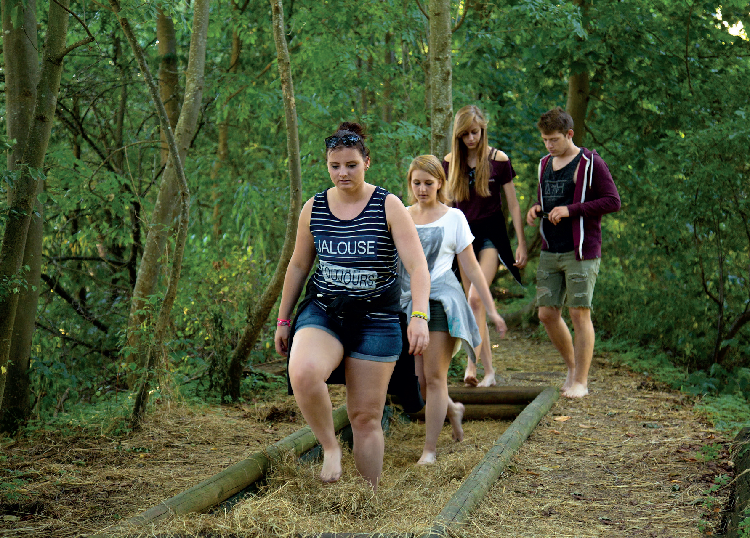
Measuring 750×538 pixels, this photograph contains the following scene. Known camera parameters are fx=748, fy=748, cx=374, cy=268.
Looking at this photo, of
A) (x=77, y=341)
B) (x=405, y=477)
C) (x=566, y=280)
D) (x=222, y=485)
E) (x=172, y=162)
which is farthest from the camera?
(x=77, y=341)

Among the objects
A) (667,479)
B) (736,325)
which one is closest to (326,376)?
(667,479)

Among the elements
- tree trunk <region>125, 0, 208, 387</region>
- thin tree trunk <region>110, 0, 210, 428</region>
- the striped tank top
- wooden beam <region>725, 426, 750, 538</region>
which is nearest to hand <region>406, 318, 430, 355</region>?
the striped tank top

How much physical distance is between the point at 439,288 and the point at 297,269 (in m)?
1.15

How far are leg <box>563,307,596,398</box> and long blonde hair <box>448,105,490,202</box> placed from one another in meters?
1.41

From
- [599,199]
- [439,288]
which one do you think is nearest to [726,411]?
[599,199]

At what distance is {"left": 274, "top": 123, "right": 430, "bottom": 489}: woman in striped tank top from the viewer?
3977mm

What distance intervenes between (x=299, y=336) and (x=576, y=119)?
8.03 m

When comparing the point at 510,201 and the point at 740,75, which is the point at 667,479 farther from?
the point at 740,75

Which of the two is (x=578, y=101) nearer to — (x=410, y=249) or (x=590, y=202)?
(x=590, y=202)

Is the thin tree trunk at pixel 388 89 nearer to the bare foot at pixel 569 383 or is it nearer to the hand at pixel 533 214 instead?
the hand at pixel 533 214

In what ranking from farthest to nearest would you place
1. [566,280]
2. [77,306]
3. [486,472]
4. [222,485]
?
[77,306] < [566,280] < [486,472] < [222,485]

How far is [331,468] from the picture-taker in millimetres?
3988

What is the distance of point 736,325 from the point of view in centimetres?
820

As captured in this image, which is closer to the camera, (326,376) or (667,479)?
(326,376)
